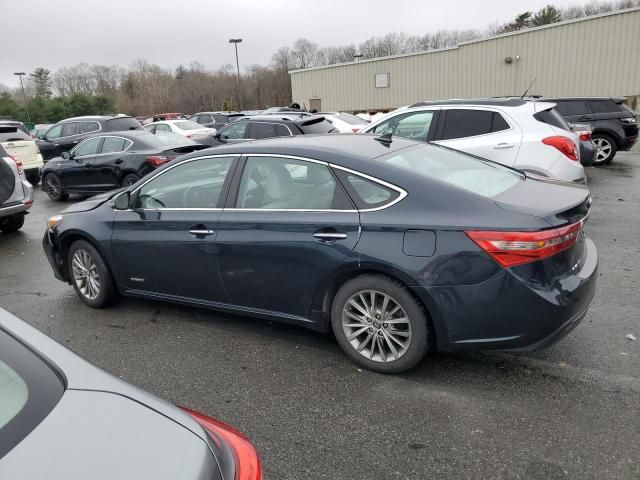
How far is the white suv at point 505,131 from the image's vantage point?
7.13m

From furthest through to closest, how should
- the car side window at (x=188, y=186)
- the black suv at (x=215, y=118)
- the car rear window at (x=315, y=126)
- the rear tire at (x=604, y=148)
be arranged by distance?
the black suv at (x=215, y=118) → the rear tire at (x=604, y=148) → the car rear window at (x=315, y=126) → the car side window at (x=188, y=186)

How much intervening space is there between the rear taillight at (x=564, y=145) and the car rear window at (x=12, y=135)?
12024 mm

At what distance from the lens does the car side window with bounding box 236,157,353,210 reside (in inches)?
146

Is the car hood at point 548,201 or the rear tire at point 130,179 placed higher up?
the car hood at point 548,201

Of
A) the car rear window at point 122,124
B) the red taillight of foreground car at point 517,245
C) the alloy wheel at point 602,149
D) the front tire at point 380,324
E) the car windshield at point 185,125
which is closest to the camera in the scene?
the red taillight of foreground car at point 517,245

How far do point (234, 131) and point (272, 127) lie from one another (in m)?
1.45

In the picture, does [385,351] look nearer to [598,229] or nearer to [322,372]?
[322,372]

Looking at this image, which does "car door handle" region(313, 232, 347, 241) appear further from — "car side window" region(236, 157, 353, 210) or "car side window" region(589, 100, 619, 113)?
"car side window" region(589, 100, 619, 113)

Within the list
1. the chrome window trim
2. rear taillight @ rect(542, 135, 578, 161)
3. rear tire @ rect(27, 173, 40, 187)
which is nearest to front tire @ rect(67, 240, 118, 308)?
the chrome window trim

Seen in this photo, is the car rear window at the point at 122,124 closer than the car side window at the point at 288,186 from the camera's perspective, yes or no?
No

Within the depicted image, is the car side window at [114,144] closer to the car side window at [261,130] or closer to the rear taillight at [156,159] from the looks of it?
the rear taillight at [156,159]

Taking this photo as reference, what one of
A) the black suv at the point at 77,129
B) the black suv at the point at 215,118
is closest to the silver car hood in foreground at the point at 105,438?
the black suv at the point at 77,129

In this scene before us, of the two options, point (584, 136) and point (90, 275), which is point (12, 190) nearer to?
point (90, 275)

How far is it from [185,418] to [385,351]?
83.2 inches
